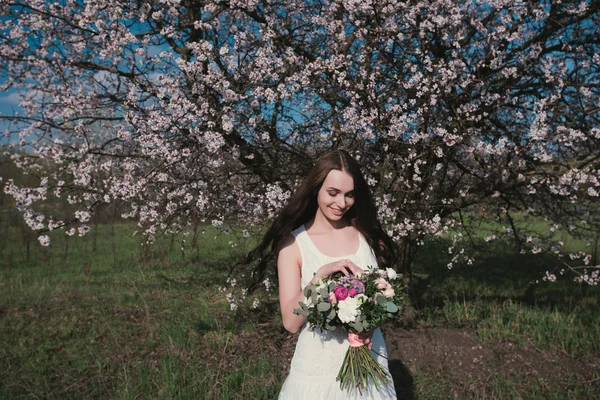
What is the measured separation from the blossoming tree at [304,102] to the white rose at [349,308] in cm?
220

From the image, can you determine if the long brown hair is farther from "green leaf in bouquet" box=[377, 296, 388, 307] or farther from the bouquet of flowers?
"green leaf in bouquet" box=[377, 296, 388, 307]

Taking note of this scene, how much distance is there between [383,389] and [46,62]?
4.13 m

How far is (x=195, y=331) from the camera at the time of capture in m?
4.83

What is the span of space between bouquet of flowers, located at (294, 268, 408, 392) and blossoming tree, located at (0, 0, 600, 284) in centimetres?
208

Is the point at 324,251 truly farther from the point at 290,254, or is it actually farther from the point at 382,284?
the point at 382,284

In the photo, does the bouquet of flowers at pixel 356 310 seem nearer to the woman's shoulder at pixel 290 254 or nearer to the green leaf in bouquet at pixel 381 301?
the green leaf in bouquet at pixel 381 301

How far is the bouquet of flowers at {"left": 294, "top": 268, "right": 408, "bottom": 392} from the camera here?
192 centimetres

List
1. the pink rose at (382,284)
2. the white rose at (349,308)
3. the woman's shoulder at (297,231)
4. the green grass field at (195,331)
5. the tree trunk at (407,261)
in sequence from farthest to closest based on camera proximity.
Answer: the tree trunk at (407,261) < the green grass field at (195,331) < the woman's shoulder at (297,231) < the pink rose at (382,284) < the white rose at (349,308)

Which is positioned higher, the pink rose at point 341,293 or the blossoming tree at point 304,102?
the blossoming tree at point 304,102

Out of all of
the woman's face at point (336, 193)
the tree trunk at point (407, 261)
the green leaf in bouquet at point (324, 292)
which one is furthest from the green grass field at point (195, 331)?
the green leaf in bouquet at point (324, 292)

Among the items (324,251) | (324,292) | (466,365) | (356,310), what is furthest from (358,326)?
(466,365)

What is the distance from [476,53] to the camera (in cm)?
454

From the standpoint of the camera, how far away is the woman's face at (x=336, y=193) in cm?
235

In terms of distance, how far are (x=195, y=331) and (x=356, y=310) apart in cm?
332
